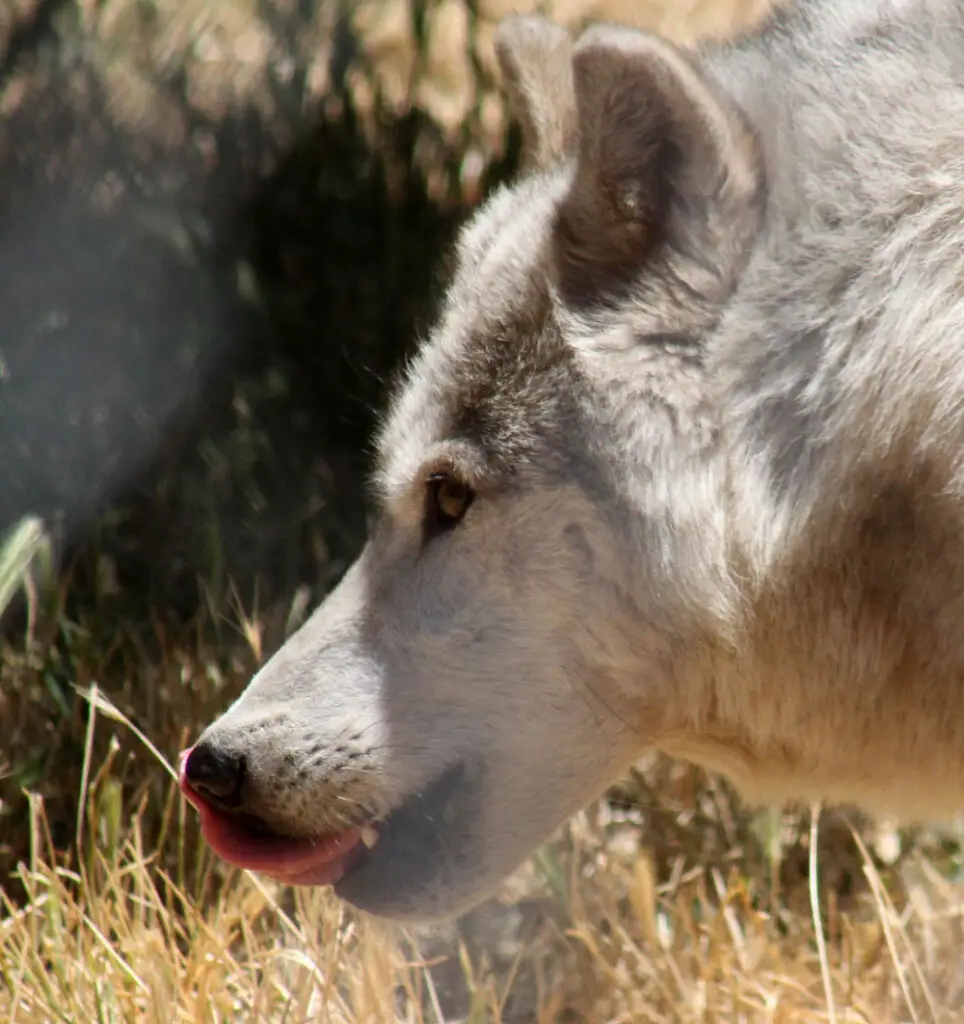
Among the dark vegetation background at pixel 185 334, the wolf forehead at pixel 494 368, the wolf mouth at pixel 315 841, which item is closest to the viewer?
the wolf forehead at pixel 494 368

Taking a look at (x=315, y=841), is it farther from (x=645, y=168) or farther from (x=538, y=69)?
(x=538, y=69)

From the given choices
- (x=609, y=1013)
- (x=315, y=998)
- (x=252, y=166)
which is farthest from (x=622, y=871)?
(x=252, y=166)

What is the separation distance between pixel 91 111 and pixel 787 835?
9.03 ft

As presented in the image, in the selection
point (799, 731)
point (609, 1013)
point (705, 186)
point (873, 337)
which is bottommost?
point (609, 1013)

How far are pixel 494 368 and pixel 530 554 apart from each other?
0.31 meters

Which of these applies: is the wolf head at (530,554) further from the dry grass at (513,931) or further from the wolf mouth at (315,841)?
the dry grass at (513,931)

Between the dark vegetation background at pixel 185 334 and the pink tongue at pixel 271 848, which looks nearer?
the pink tongue at pixel 271 848

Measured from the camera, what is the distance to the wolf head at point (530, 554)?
8.66 ft

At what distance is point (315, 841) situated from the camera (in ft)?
9.42

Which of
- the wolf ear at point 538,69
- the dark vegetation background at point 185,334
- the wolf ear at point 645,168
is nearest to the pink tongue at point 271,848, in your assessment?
the dark vegetation background at point 185,334

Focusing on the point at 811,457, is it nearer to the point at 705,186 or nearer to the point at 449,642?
the point at 705,186

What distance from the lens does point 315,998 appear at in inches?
132

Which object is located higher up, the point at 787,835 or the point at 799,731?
the point at 799,731

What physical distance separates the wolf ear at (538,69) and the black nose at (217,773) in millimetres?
1213
